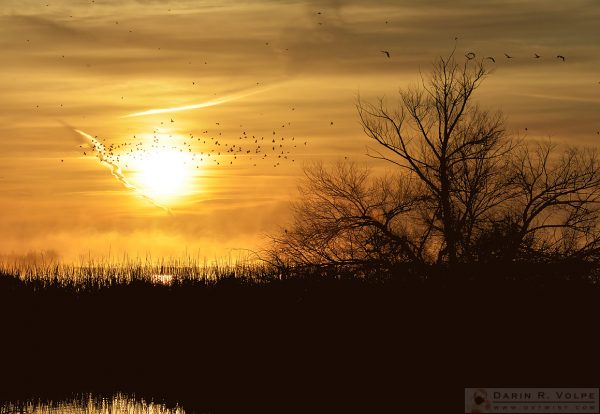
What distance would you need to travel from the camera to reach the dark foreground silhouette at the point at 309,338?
24.8 m

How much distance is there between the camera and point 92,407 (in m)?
23.8

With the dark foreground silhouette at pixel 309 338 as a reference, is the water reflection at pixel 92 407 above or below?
below

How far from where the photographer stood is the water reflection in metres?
23.1

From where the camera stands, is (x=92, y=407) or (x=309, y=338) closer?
(x=92, y=407)

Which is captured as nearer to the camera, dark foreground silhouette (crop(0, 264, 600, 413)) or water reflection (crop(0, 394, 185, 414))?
water reflection (crop(0, 394, 185, 414))

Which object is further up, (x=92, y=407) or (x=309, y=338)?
(x=309, y=338)

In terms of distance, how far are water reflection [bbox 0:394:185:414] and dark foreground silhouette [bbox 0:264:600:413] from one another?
0.77 m

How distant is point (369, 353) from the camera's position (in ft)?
89.2

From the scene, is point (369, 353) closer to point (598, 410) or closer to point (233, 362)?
point (233, 362)

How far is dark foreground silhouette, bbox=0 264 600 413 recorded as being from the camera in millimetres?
24812

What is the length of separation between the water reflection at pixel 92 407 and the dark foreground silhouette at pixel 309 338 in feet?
2.54

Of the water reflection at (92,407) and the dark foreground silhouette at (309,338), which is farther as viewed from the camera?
the dark foreground silhouette at (309,338)

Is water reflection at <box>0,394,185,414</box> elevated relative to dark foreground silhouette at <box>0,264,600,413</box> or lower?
lower

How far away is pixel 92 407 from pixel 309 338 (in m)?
7.66
